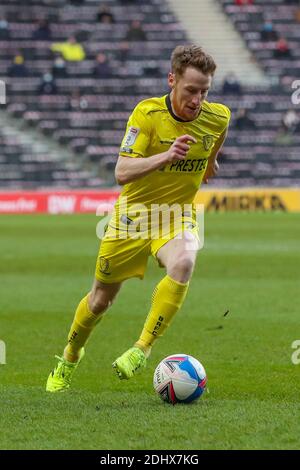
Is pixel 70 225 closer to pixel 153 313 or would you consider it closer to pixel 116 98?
pixel 116 98

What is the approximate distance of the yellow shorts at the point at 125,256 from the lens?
7.33m

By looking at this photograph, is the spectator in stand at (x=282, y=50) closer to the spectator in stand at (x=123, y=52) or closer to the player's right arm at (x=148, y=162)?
the spectator in stand at (x=123, y=52)

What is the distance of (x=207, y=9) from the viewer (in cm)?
3925

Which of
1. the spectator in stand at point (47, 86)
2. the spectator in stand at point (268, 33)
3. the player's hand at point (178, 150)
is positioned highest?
the player's hand at point (178, 150)

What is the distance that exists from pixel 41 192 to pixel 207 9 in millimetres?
11861

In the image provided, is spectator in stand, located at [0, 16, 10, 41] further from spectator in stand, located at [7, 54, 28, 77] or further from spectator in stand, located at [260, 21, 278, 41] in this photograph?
spectator in stand, located at [260, 21, 278, 41]

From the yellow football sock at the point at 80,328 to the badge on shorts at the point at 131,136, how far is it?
117 centimetres

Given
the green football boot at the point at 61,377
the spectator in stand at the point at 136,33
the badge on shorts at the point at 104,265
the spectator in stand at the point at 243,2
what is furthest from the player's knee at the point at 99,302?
the spectator in stand at the point at 243,2

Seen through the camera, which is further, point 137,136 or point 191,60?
point 137,136

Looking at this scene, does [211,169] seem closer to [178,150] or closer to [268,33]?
[178,150]

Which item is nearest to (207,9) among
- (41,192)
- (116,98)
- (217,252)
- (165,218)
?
(116,98)

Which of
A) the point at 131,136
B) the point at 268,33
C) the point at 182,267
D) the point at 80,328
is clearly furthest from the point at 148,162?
the point at 268,33

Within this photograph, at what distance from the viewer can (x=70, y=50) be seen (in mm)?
35844

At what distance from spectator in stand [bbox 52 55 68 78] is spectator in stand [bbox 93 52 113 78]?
1035 millimetres
